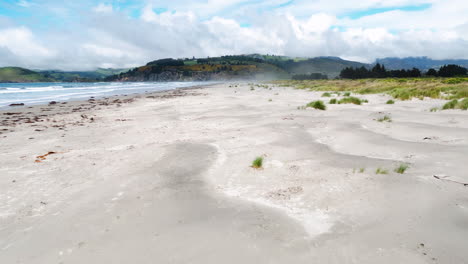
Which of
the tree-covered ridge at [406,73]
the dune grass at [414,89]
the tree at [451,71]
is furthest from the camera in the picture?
the tree-covered ridge at [406,73]

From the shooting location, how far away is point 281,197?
12.5ft

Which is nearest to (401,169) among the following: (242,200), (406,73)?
(242,200)

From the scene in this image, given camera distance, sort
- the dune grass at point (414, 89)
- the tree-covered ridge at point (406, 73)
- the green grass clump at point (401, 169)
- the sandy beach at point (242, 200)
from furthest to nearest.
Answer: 1. the tree-covered ridge at point (406, 73)
2. the dune grass at point (414, 89)
3. the green grass clump at point (401, 169)
4. the sandy beach at point (242, 200)

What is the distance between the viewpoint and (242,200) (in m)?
3.80

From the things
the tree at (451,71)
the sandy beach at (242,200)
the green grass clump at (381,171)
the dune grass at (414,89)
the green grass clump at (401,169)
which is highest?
the tree at (451,71)

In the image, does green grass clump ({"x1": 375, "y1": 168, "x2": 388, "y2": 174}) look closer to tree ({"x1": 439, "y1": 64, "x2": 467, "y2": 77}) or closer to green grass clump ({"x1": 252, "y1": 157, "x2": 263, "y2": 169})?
green grass clump ({"x1": 252, "y1": 157, "x2": 263, "y2": 169})

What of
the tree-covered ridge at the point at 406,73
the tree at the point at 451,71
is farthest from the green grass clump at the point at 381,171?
the tree at the point at 451,71

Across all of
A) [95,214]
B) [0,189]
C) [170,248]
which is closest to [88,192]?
[95,214]

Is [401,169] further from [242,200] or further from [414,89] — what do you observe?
[414,89]

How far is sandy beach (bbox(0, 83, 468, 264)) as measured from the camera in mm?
2648

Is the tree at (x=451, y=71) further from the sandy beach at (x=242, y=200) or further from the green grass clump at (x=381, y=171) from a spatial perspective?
the green grass clump at (x=381, y=171)

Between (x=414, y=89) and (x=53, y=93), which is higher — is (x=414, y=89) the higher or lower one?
the lower one

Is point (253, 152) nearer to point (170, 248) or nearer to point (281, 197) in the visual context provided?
point (281, 197)

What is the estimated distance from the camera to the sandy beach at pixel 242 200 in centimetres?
265
